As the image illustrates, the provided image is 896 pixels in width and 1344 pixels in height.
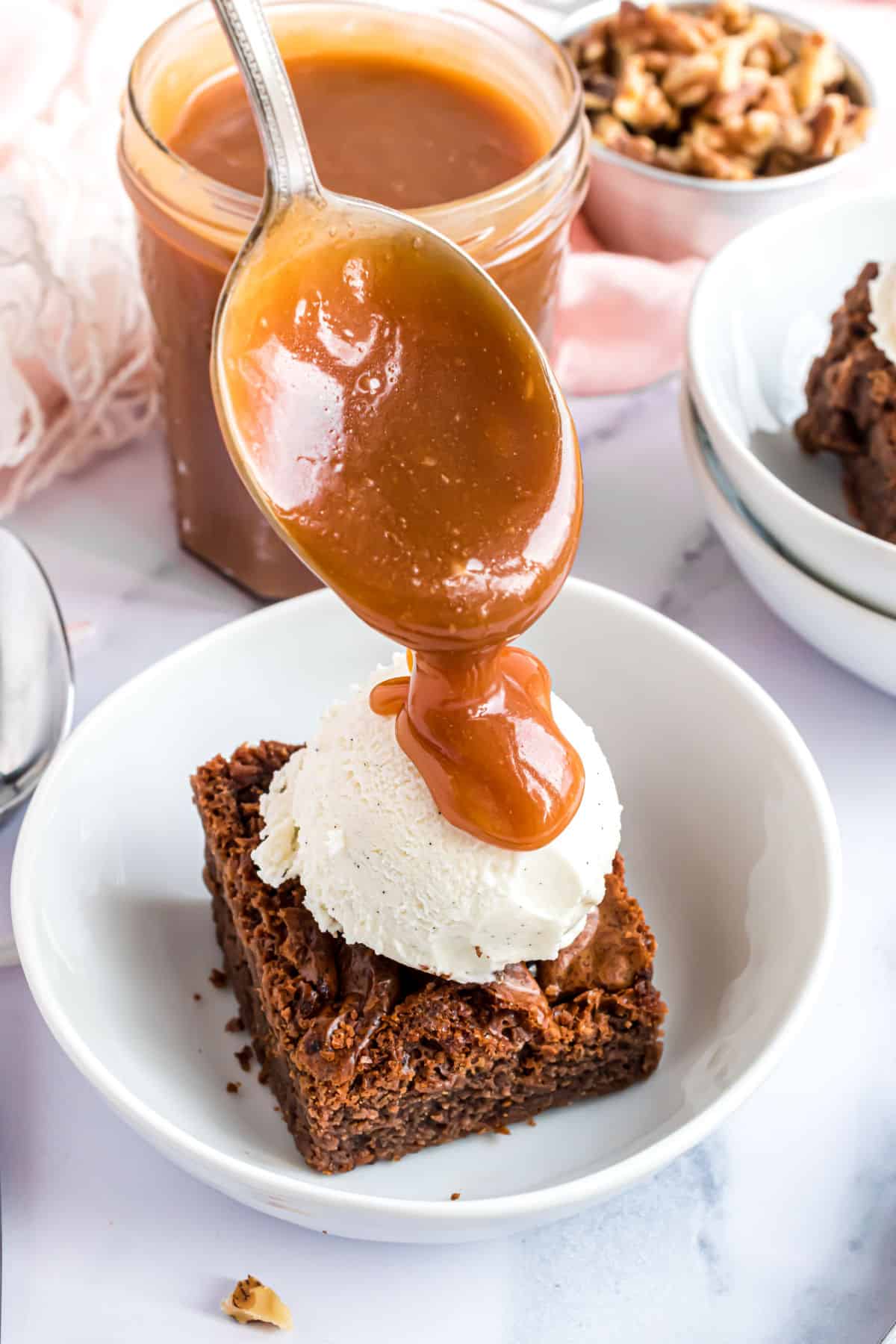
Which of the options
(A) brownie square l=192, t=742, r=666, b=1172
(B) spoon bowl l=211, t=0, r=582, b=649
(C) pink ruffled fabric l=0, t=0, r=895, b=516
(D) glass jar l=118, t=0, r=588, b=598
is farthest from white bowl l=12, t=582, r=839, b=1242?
(C) pink ruffled fabric l=0, t=0, r=895, b=516

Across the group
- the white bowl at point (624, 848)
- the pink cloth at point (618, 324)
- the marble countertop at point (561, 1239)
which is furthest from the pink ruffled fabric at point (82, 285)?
the marble countertop at point (561, 1239)

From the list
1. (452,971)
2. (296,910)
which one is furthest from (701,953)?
(296,910)

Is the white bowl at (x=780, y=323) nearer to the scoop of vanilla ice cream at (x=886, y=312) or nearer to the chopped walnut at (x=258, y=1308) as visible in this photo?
the scoop of vanilla ice cream at (x=886, y=312)

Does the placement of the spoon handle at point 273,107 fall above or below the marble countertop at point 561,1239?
above

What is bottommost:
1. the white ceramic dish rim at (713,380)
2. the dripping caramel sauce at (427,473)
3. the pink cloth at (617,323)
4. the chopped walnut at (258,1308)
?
the chopped walnut at (258,1308)

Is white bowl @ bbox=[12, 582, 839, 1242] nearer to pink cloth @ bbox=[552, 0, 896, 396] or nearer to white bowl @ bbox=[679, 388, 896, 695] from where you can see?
white bowl @ bbox=[679, 388, 896, 695]

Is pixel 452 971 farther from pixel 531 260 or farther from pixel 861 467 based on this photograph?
pixel 861 467
